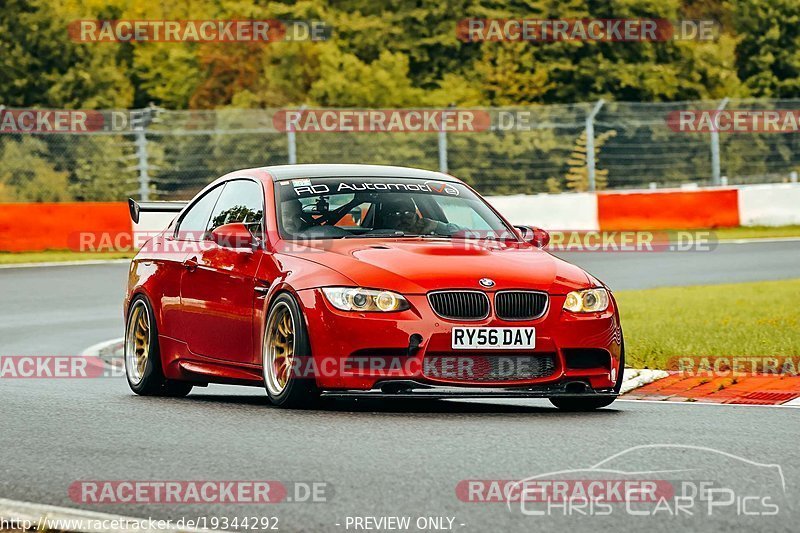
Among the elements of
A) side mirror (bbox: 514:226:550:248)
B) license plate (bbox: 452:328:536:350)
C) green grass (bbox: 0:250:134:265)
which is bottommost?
license plate (bbox: 452:328:536:350)

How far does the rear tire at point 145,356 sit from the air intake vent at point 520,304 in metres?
2.99

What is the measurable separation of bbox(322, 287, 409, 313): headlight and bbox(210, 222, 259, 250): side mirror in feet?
3.56

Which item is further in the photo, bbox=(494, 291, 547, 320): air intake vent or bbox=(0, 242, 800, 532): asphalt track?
bbox=(494, 291, 547, 320): air intake vent

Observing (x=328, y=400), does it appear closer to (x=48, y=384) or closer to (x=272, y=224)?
(x=272, y=224)

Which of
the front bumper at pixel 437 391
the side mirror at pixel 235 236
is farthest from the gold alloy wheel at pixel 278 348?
the side mirror at pixel 235 236

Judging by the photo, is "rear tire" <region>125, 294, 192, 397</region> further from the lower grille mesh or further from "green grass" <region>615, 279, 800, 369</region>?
"green grass" <region>615, 279, 800, 369</region>

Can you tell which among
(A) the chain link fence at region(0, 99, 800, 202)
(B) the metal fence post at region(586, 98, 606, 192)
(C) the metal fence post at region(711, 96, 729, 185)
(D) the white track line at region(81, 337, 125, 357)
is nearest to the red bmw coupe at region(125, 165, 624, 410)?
(D) the white track line at region(81, 337, 125, 357)

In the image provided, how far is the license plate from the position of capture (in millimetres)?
9109

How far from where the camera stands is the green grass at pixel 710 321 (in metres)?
12.5

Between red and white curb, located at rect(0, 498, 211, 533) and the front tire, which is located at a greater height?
the front tire

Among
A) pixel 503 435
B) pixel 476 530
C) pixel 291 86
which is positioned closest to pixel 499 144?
pixel 291 86

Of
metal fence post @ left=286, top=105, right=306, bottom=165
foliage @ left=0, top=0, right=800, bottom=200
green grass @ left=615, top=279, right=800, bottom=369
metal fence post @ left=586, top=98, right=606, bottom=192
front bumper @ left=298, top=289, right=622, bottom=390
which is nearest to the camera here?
front bumper @ left=298, top=289, right=622, bottom=390

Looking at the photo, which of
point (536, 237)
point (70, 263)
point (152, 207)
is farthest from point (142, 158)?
point (536, 237)

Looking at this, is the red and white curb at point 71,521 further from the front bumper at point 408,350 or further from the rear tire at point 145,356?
the rear tire at point 145,356
